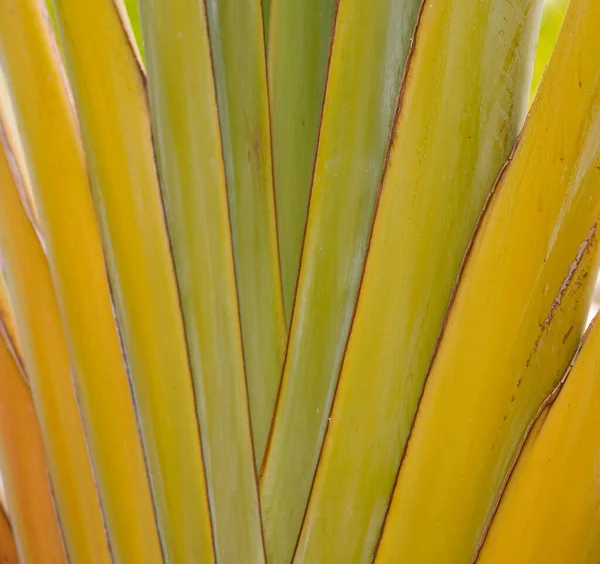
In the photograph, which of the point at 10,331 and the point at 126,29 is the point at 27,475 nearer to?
the point at 10,331

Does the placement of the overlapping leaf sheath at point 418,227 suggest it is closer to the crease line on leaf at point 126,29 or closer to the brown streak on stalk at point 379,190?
the brown streak on stalk at point 379,190

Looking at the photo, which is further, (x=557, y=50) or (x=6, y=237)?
(x=6, y=237)

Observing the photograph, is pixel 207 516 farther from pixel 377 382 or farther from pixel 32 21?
pixel 32 21

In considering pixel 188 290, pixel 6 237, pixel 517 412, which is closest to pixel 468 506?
pixel 517 412

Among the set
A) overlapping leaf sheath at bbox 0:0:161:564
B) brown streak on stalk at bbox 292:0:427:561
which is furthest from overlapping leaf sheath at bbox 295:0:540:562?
overlapping leaf sheath at bbox 0:0:161:564

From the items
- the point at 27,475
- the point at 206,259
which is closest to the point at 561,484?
the point at 206,259

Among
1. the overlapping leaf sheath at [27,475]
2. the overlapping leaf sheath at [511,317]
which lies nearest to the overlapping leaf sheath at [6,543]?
the overlapping leaf sheath at [27,475]

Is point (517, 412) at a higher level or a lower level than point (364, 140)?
lower
